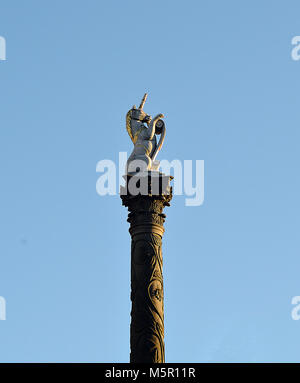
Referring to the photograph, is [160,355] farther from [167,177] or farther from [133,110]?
[133,110]

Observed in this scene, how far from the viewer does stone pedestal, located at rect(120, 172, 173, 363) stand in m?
20.3

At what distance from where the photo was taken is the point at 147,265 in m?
21.2

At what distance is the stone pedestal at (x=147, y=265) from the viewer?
2034 centimetres

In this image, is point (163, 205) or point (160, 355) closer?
point (160, 355)

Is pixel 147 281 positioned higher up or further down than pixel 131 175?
further down

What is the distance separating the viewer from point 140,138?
23688 millimetres

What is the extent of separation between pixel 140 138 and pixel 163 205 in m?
2.55
